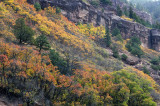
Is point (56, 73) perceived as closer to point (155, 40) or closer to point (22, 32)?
point (22, 32)

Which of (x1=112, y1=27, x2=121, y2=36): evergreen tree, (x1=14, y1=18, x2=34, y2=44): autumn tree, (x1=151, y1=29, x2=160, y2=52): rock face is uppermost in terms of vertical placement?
(x1=14, y1=18, x2=34, y2=44): autumn tree

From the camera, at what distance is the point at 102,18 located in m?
61.3

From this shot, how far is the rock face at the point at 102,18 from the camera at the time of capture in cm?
5409

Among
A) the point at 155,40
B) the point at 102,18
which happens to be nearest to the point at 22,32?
the point at 102,18

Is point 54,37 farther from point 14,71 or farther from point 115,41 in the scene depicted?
point 115,41

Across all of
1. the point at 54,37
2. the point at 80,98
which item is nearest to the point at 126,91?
the point at 80,98

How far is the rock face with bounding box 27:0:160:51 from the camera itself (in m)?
54.1

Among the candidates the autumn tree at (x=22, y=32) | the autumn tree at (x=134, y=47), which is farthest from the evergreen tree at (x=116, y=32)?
the autumn tree at (x=22, y=32)

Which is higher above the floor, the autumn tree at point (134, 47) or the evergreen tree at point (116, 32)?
the evergreen tree at point (116, 32)

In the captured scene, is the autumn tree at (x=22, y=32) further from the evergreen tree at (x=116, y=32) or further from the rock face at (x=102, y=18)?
the evergreen tree at (x=116, y=32)

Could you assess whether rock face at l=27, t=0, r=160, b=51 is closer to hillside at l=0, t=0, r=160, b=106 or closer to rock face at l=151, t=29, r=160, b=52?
rock face at l=151, t=29, r=160, b=52

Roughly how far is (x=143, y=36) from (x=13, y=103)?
64691mm

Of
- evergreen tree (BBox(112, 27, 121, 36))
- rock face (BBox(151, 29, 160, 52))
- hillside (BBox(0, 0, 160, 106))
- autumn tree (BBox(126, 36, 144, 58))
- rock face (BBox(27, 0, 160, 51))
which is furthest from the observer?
rock face (BBox(151, 29, 160, 52))

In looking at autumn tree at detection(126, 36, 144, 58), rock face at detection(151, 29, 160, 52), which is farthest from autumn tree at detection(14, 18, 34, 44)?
rock face at detection(151, 29, 160, 52)
